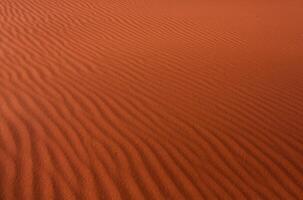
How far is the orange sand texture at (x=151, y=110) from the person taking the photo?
10.3ft

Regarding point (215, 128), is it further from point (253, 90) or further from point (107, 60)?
point (107, 60)

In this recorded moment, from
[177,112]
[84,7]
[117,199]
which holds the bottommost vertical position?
[117,199]

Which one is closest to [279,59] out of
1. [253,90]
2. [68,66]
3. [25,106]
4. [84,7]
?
[253,90]

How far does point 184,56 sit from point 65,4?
16.0 ft

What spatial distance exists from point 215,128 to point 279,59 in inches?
101

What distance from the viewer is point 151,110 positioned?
14.1ft

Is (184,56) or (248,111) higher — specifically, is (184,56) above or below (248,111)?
above

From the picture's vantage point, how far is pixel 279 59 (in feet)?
19.1

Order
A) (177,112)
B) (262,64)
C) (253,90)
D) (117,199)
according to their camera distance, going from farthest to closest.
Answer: (262,64)
(253,90)
(177,112)
(117,199)

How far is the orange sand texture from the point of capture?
3.15m

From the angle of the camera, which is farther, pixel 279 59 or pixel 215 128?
pixel 279 59

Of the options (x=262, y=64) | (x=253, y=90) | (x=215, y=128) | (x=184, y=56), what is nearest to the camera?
(x=215, y=128)

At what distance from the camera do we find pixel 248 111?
428 cm

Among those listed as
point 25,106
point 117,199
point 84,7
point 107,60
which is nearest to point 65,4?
point 84,7
